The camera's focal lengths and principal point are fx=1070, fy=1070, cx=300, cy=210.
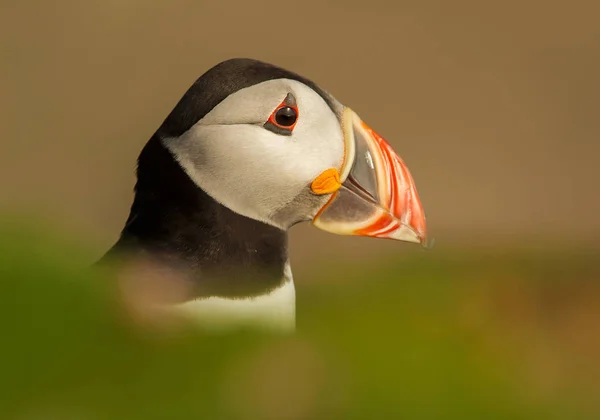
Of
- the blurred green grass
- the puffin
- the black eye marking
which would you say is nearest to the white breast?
the puffin

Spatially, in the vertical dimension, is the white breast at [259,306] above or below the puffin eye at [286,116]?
below

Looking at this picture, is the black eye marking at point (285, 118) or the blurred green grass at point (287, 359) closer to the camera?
the blurred green grass at point (287, 359)

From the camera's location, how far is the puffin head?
2.36m

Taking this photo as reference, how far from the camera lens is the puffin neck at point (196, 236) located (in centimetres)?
220

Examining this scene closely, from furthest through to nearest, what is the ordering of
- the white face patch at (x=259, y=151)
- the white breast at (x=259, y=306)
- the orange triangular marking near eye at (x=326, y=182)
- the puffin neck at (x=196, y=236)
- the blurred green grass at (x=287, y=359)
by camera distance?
the orange triangular marking near eye at (x=326, y=182) < the white face patch at (x=259, y=151) < the puffin neck at (x=196, y=236) < the white breast at (x=259, y=306) < the blurred green grass at (x=287, y=359)

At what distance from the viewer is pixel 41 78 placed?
808 centimetres

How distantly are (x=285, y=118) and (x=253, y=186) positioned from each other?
0.17 metres

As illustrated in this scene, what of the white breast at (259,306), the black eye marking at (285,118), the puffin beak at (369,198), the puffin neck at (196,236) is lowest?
the white breast at (259,306)

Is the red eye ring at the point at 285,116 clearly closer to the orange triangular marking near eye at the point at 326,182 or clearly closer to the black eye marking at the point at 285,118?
the black eye marking at the point at 285,118

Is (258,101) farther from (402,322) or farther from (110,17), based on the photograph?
(110,17)

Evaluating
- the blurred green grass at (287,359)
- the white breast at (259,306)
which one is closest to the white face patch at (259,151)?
the white breast at (259,306)

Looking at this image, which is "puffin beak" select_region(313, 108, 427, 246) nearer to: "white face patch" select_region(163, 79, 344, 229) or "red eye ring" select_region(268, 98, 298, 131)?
"white face patch" select_region(163, 79, 344, 229)

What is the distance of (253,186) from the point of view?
240 cm

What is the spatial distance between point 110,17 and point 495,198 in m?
3.55
